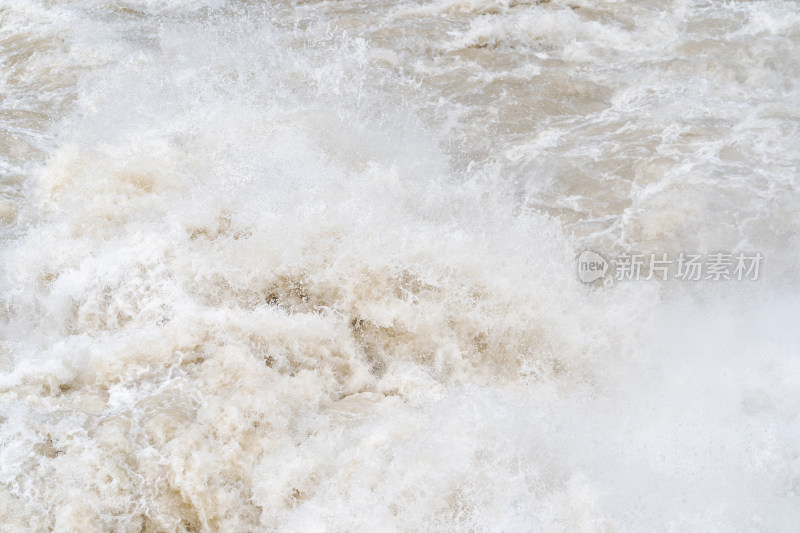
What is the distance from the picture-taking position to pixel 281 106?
20.2 ft

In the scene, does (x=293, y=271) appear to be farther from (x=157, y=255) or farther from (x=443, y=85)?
(x=443, y=85)

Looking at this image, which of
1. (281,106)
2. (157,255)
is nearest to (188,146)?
(281,106)

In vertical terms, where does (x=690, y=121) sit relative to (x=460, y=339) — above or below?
above

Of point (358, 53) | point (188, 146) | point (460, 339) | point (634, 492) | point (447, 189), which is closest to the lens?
point (634, 492)

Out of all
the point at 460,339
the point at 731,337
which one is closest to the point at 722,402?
the point at 731,337

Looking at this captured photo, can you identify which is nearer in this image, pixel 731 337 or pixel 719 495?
pixel 719 495

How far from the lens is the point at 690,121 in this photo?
18.9 ft

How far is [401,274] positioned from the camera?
13.8 feet

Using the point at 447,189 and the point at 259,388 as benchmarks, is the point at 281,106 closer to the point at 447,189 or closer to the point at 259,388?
the point at 447,189

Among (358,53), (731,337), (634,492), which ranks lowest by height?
(731,337)

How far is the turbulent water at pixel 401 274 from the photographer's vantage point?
286 centimetres

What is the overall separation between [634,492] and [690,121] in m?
3.90

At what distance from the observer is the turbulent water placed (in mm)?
2861

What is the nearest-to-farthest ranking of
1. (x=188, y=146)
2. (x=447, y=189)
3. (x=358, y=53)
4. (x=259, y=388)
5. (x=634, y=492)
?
(x=634, y=492) < (x=259, y=388) < (x=447, y=189) < (x=188, y=146) < (x=358, y=53)
